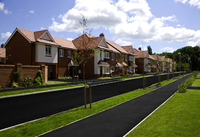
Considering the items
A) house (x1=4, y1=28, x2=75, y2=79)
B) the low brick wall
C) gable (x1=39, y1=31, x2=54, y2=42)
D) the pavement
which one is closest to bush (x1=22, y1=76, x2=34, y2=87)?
the low brick wall

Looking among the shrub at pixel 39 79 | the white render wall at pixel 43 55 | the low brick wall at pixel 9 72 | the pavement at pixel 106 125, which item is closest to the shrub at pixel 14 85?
the low brick wall at pixel 9 72

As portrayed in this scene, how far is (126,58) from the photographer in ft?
158

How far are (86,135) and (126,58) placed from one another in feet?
144

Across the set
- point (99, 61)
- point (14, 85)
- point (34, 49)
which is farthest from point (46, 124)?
point (99, 61)

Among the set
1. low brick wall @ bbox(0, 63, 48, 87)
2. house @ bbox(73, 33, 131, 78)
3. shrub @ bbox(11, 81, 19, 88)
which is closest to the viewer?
low brick wall @ bbox(0, 63, 48, 87)

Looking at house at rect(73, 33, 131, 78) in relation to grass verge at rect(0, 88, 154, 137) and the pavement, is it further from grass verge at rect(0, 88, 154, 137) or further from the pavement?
the pavement

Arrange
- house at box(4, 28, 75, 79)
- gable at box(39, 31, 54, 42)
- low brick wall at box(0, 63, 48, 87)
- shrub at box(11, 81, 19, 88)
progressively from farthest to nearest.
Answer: gable at box(39, 31, 54, 42) → house at box(4, 28, 75, 79) → shrub at box(11, 81, 19, 88) → low brick wall at box(0, 63, 48, 87)

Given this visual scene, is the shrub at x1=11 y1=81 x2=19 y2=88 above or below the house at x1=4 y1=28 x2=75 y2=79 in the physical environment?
below

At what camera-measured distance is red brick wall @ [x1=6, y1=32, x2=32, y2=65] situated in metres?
25.2

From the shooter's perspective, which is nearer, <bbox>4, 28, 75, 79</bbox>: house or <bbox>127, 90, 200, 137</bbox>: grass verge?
<bbox>127, 90, 200, 137</bbox>: grass verge

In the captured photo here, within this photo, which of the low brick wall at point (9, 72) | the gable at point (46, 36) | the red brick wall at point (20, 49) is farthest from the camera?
the gable at point (46, 36)

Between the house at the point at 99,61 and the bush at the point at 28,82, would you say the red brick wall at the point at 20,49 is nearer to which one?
the bush at the point at 28,82

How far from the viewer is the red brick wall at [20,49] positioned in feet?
82.6

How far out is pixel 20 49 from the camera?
25.9m
